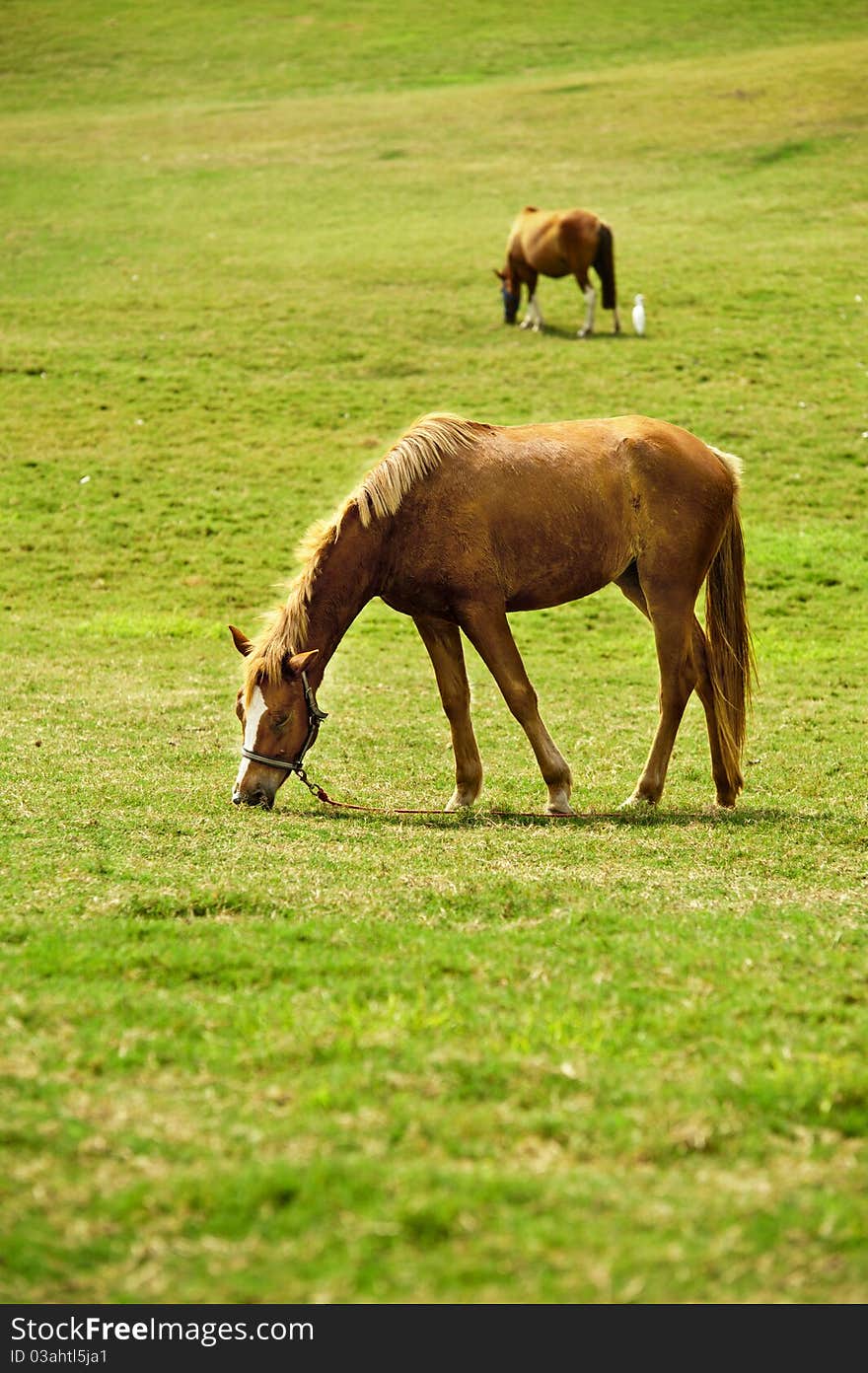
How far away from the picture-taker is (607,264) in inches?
994

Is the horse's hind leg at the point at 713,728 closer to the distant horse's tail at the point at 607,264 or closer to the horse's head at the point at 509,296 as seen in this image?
the distant horse's tail at the point at 607,264

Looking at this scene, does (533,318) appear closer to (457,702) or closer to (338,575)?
(457,702)

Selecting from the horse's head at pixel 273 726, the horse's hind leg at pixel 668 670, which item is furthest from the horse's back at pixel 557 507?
the horse's head at pixel 273 726

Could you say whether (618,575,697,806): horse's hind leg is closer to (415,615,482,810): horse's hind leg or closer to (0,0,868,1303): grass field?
(0,0,868,1303): grass field

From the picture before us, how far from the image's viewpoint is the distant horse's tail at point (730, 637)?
898 centimetres

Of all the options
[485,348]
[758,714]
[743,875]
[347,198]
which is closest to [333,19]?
[347,198]

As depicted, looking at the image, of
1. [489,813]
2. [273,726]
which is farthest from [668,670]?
[273,726]

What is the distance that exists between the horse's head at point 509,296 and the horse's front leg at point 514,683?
19101mm

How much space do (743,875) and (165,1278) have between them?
4.29 meters

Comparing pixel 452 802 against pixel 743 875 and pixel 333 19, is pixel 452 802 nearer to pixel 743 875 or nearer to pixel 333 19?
pixel 743 875

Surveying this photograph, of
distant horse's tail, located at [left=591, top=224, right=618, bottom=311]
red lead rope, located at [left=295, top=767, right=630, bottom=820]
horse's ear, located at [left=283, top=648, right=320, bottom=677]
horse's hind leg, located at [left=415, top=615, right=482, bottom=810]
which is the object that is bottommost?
red lead rope, located at [left=295, top=767, right=630, bottom=820]

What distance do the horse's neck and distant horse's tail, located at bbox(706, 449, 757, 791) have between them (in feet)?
7.92

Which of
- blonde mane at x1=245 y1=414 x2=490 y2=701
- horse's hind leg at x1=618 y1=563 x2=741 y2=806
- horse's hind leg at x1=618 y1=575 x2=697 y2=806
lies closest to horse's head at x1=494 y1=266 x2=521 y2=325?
horse's hind leg at x1=618 y1=563 x2=741 y2=806

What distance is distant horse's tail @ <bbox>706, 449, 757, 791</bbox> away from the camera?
8.98 metres
